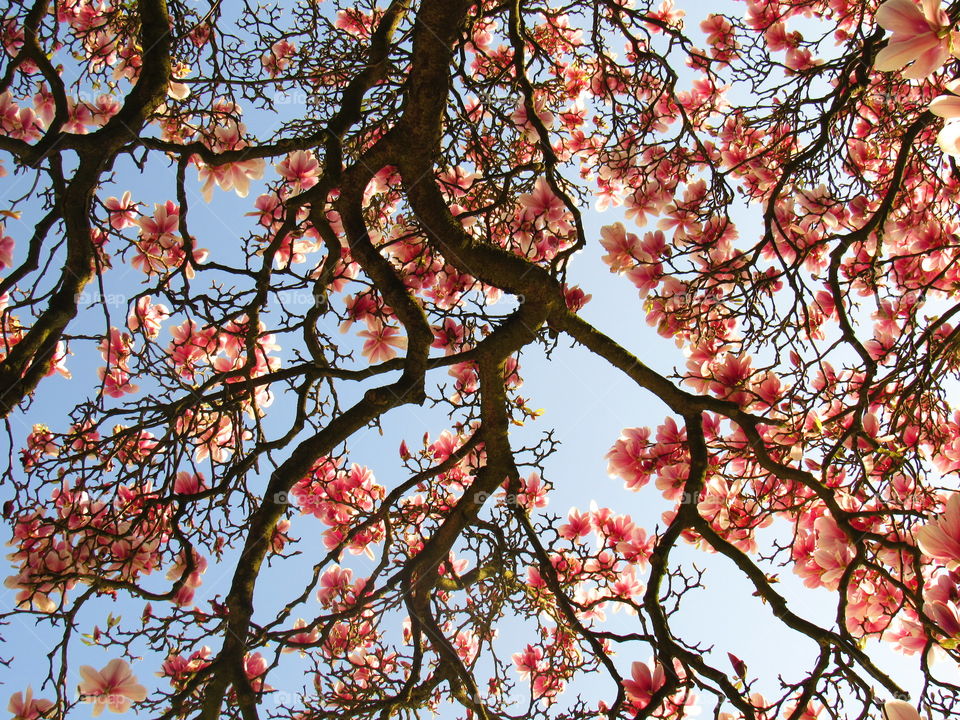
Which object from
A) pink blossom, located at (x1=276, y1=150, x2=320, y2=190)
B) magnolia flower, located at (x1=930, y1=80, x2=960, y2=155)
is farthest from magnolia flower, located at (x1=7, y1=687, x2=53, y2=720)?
magnolia flower, located at (x1=930, y1=80, x2=960, y2=155)

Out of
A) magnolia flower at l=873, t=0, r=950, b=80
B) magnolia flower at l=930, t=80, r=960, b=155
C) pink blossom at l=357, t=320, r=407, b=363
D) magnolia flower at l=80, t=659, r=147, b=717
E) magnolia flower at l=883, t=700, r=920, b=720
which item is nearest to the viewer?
magnolia flower at l=930, t=80, r=960, b=155

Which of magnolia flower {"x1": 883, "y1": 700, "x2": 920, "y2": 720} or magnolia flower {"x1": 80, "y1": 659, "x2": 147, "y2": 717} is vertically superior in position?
magnolia flower {"x1": 80, "y1": 659, "x2": 147, "y2": 717}

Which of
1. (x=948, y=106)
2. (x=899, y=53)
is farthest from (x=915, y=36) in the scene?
(x=948, y=106)

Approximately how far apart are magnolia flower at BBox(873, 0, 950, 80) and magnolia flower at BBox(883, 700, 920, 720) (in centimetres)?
143

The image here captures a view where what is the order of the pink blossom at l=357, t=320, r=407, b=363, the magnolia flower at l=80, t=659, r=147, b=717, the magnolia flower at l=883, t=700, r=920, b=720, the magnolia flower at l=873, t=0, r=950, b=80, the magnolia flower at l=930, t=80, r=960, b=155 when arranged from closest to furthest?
1. the magnolia flower at l=930, t=80, r=960, b=155
2. the magnolia flower at l=873, t=0, r=950, b=80
3. the magnolia flower at l=883, t=700, r=920, b=720
4. the magnolia flower at l=80, t=659, r=147, b=717
5. the pink blossom at l=357, t=320, r=407, b=363

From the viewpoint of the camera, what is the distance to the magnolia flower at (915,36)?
51.6 inches

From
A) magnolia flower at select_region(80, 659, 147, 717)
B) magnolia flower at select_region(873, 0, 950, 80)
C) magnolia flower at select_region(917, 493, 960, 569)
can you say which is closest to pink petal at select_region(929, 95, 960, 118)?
magnolia flower at select_region(873, 0, 950, 80)

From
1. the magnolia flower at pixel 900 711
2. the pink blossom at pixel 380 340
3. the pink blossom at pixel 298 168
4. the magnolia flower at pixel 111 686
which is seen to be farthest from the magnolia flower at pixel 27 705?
the magnolia flower at pixel 900 711

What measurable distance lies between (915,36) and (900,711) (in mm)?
1542

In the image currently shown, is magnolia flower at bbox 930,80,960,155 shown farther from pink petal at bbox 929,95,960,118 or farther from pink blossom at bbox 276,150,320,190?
pink blossom at bbox 276,150,320,190

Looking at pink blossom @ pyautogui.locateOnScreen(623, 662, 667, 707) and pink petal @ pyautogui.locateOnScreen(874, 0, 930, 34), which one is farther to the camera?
pink blossom @ pyautogui.locateOnScreen(623, 662, 667, 707)

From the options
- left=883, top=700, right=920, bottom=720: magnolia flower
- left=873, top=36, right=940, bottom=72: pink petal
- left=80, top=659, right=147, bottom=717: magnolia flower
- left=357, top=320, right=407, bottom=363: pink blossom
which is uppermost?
left=357, top=320, right=407, bottom=363: pink blossom

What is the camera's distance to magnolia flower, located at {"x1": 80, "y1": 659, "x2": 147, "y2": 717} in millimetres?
2170

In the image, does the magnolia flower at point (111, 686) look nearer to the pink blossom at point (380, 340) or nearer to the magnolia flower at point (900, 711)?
the pink blossom at point (380, 340)
